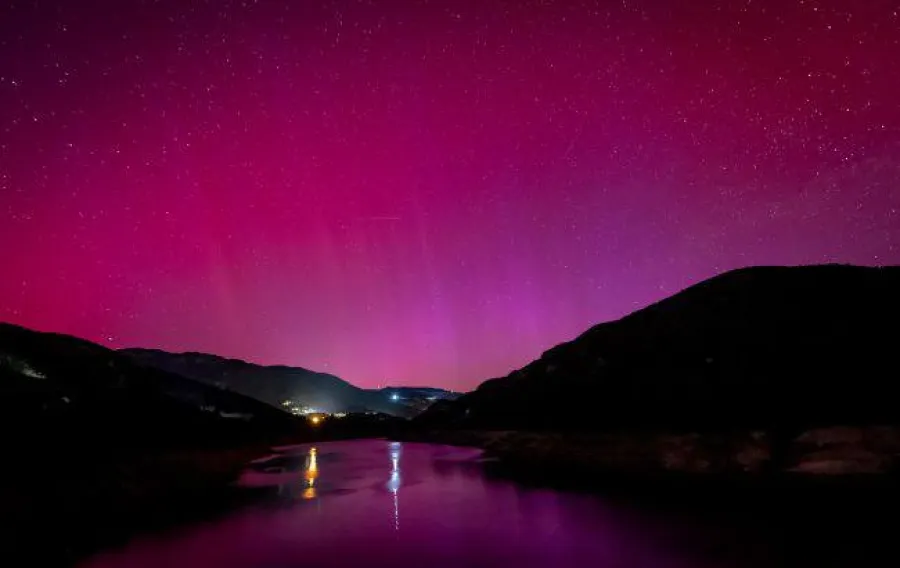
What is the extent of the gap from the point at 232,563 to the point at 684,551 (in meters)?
12.5

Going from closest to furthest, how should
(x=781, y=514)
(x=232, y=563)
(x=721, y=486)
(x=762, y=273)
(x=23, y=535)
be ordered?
1. (x=232, y=563)
2. (x=23, y=535)
3. (x=781, y=514)
4. (x=721, y=486)
5. (x=762, y=273)

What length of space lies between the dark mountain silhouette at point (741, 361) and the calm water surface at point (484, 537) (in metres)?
21.2

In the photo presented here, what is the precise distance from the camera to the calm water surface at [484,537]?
15242 mm

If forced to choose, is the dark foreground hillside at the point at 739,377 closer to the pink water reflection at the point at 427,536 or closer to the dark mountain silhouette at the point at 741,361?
the dark mountain silhouette at the point at 741,361

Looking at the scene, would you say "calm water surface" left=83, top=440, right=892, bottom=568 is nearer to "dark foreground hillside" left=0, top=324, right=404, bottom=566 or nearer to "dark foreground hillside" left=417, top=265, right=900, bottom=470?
"dark foreground hillside" left=0, top=324, right=404, bottom=566

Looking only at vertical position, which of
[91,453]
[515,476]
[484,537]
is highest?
[91,453]

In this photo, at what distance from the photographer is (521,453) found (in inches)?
2692

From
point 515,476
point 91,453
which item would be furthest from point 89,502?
point 515,476

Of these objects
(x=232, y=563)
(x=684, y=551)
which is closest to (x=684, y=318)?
(x=684, y=551)

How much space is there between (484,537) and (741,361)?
2246 inches

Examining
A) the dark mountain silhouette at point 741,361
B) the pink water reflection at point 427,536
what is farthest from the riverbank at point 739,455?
the pink water reflection at point 427,536

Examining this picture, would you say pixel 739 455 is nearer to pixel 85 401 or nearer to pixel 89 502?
pixel 89 502

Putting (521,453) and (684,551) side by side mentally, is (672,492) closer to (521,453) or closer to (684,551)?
(684,551)

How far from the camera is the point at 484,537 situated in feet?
61.2
